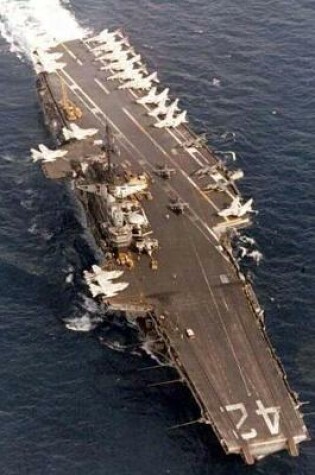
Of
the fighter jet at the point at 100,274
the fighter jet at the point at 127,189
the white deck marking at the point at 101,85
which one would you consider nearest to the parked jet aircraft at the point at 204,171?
the fighter jet at the point at 127,189

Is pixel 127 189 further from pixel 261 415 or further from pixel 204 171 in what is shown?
pixel 261 415

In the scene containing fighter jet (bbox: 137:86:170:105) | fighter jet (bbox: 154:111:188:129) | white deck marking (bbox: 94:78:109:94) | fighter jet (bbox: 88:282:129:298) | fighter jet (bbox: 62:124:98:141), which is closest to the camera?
fighter jet (bbox: 88:282:129:298)

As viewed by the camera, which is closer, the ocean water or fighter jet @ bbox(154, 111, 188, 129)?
the ocean water

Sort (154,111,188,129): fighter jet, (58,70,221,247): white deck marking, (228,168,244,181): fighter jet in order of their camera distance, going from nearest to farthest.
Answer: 1. (58,70,221,247): white deck marking
2. (228,168,244,181): fighter jet
3. (154,111,188,129): fighter jet

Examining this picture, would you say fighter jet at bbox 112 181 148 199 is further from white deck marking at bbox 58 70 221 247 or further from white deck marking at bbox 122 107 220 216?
white deck marking at bbox 122 107 220 216

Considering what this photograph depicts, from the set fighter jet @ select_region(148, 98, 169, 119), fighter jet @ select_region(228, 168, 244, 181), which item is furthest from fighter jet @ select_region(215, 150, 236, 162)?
fighter jet @ select_region(228, 168, 244, 181)

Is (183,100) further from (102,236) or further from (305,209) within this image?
(102,236)
